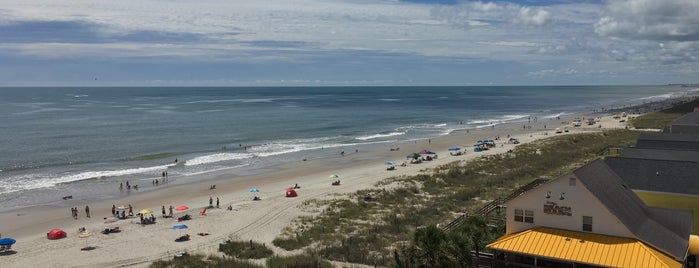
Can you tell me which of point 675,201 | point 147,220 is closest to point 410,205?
point 675,201

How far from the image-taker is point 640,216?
1806 centimetres

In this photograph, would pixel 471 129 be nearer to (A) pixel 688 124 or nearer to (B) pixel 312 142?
(B) pixel 312 142

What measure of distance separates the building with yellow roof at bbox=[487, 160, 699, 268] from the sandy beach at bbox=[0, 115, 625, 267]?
43.6 feet

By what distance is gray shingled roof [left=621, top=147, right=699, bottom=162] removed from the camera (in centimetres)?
2955

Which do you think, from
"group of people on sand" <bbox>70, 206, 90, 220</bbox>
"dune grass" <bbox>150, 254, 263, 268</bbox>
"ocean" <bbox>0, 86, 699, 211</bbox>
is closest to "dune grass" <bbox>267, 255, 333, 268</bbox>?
"dune grass" <bbox>150, 254, 263, 268</bbox>

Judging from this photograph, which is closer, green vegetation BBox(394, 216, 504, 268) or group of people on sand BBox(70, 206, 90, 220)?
green vegetation BBox(394, 216, 504, 268)

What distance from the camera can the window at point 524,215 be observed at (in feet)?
60.7

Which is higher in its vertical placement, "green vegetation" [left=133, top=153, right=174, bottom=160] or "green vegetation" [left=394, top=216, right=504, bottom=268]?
"green vegetation" [left=394, top=216, right=504, bottom=268]

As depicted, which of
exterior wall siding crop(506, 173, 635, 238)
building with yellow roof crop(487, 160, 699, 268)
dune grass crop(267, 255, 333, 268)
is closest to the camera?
building with yellow roof crop(487, 160, 699, 268)

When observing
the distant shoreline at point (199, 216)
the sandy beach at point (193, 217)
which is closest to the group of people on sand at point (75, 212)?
the distant shoreline at point (199, 216)

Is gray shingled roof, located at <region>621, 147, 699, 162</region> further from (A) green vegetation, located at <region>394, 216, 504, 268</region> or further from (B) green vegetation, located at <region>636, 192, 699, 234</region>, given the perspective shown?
(A) green vegetation, located at <region>394, 216, 504, 268</region>

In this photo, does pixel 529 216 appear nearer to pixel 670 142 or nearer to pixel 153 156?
pixel 670 142

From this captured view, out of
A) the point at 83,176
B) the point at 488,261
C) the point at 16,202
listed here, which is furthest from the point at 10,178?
the point at 488,261

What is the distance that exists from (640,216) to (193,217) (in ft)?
92.2
